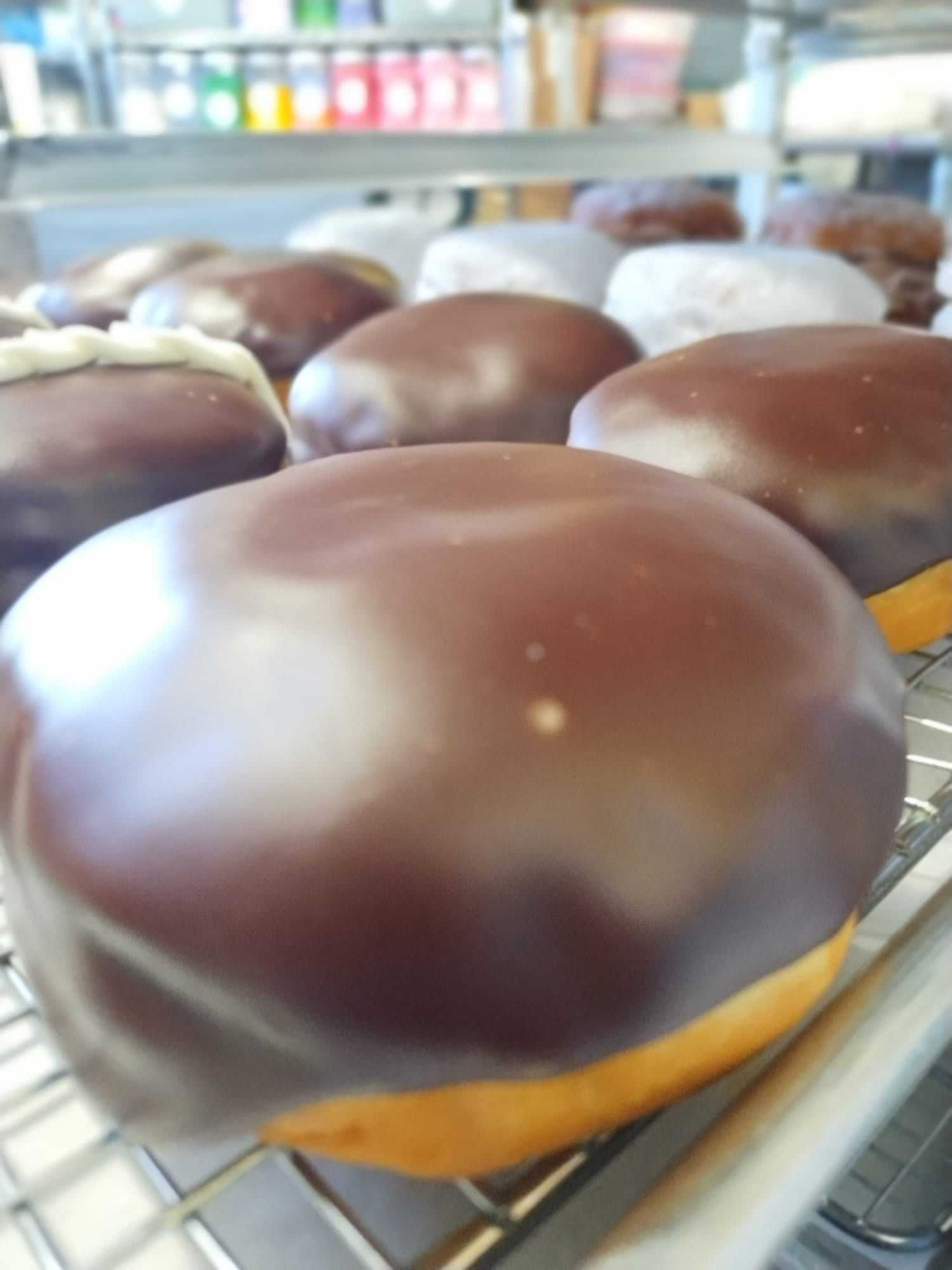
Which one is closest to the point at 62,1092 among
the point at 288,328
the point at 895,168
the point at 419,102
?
the point at 288,328

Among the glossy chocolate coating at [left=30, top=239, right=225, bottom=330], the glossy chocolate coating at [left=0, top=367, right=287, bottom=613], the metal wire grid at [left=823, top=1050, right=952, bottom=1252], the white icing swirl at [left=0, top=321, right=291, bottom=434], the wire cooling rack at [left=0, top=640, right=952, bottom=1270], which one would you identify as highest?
the white icing swirl at [left=0, top=321, right=291, bottom=434]

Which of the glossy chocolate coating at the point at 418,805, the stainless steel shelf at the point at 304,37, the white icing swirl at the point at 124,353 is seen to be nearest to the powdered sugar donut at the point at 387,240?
the white icing swirl at the point at 124,353

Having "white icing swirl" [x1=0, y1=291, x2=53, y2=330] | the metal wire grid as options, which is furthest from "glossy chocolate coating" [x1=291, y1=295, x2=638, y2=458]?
the metal wire grid

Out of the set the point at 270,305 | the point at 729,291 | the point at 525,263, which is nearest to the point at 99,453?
the point at 270,305

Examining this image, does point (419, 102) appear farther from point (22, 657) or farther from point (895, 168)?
point (22, 657)

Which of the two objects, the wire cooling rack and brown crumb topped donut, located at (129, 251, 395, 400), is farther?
brown crumb topped donut, located at (129, 251, 395, 400)

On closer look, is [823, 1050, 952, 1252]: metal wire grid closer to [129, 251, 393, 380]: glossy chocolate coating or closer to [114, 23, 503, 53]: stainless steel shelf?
[129, 251, 393, 380]: glossy chocolate coating
